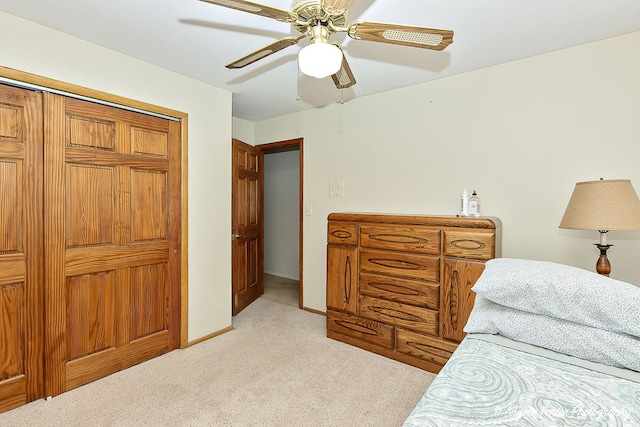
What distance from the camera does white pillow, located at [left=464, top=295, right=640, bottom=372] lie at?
3.16ft

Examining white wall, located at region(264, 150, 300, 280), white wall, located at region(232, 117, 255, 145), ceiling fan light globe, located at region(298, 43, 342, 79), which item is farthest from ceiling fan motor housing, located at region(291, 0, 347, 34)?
white wall, located at region(264, 150, 300, 280)

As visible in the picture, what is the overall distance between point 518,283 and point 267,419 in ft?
5.20

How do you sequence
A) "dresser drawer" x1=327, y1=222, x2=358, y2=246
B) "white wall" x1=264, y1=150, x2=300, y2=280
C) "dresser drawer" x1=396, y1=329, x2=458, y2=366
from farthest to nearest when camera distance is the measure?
"white wall" x1=264, y1=150, x2=300, y2=280 → "dresser drawer" x1=327, y1=222, x2=358, y2=246 → "dresser drawer" x1=396, y1=329, x2=458, y2=366

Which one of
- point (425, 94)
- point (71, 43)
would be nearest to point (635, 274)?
point (425, 94)

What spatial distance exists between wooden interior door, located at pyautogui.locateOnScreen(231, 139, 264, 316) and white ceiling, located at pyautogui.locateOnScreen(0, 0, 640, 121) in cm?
115

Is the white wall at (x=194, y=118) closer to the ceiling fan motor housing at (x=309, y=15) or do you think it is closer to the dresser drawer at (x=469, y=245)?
the ceiling fan motor housing at (x=309, y=15)

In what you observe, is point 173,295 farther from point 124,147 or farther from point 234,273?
point 124,147

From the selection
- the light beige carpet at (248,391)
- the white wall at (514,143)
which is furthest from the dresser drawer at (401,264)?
the light beige carpet at (248,391)

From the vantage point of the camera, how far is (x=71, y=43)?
6.57 feet

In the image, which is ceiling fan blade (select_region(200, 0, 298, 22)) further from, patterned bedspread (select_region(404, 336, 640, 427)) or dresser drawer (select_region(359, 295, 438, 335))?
dresser drawer (select_region(359, 295, 438, 335))

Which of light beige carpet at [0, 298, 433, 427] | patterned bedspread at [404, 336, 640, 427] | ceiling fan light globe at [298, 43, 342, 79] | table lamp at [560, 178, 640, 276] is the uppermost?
ceiling fan light globe at [298, 43, 342, 79]

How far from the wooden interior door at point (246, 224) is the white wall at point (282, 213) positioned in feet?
2.99

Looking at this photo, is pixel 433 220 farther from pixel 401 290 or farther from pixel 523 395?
pixel 523 395

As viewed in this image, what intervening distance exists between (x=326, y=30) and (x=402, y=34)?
0.34 metres
